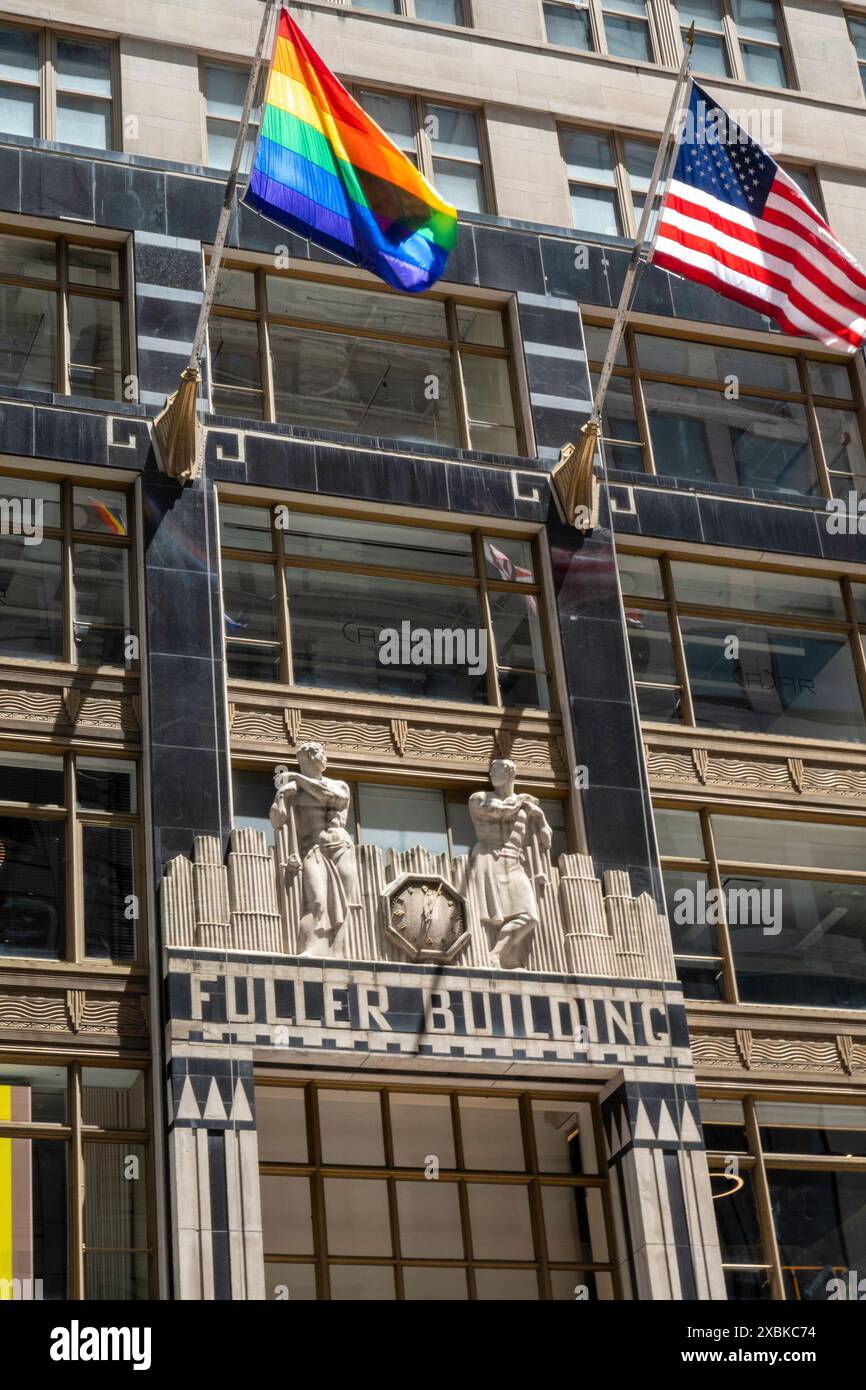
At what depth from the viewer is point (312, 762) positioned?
27359 mm

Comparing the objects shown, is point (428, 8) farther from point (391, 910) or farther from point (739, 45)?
point (391, 910)

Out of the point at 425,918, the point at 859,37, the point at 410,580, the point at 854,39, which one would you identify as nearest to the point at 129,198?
the point at 410,580

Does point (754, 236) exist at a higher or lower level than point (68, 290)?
lower

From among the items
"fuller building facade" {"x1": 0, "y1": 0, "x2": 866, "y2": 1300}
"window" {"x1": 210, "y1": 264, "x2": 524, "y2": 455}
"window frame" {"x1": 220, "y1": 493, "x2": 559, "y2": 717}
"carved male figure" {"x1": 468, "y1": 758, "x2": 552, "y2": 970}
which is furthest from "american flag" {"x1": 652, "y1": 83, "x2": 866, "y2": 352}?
"carved male figure" {"x1": 468, "y1": 758, "x2": 552, "y2": 970}

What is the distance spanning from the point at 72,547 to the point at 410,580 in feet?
16.0

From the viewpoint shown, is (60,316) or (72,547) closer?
(72,547)

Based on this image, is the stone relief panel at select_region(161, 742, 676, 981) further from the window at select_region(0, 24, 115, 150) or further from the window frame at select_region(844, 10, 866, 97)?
the window frame at select_region(844, 10, 866, 97)

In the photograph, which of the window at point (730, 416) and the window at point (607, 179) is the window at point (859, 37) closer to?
the window at point (607, 179)

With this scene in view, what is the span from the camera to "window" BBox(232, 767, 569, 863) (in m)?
28.3

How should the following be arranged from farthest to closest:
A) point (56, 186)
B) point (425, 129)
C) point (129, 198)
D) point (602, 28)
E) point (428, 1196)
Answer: point (602, 28) → point (425, 129) → point (129, 198) → point (56, 186) → point (428, 1196)

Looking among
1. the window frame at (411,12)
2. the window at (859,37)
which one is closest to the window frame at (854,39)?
the window at (859,37)

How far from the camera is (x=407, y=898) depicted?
26891mm
